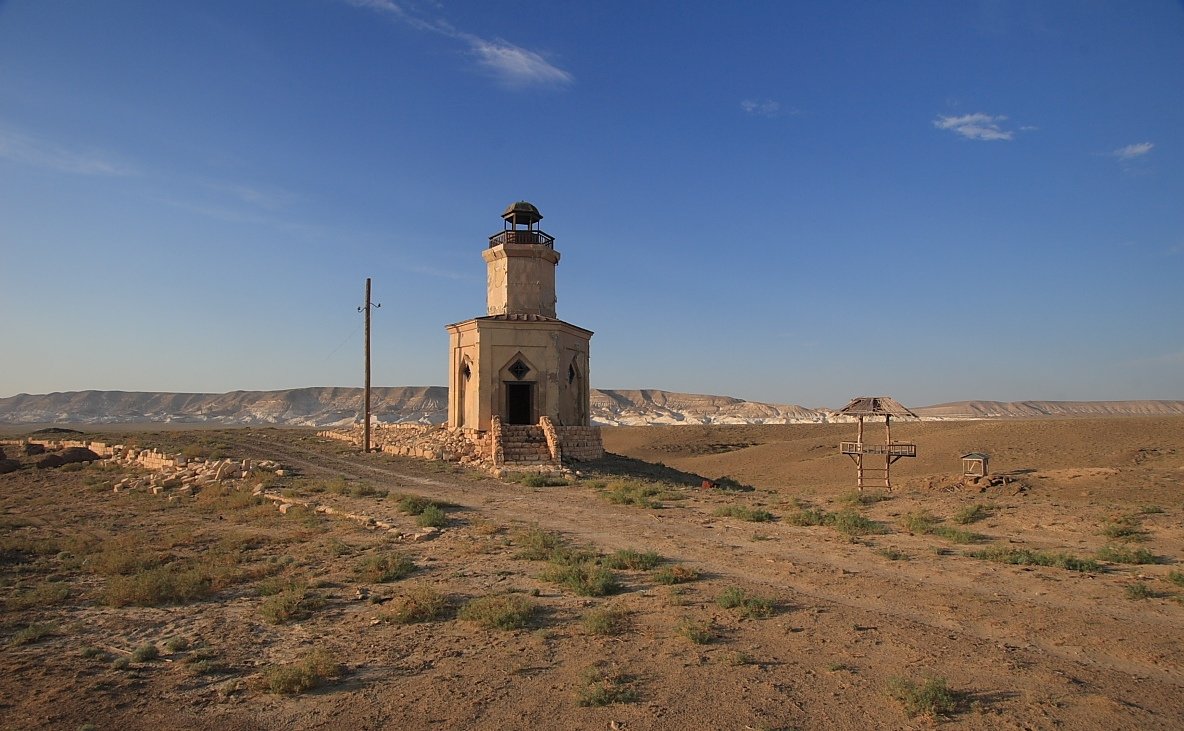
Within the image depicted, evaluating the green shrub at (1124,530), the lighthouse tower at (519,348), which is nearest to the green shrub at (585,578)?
the green shrub at (1124,530)

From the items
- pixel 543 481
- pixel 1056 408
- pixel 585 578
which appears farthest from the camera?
pixel 1056 408

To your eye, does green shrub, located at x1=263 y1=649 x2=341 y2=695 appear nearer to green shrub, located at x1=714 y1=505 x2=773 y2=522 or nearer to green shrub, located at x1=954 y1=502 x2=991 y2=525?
green shrub, located at x1=714 y1=505 x2=773 y2=522

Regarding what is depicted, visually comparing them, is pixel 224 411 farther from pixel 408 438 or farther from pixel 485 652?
pixel 485 652

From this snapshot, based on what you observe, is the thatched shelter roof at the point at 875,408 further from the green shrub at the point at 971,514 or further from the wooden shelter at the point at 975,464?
the green shrub at the point at 971,514

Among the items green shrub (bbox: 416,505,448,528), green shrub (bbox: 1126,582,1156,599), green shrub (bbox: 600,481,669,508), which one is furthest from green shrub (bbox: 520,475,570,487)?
green shrub (bbox: 1126,582,1156,599)

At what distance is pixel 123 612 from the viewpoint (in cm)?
846

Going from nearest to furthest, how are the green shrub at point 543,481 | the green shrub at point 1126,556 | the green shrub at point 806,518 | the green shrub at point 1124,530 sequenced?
the green shrub at point 1126,556
the green shrub at point 1124,530
the green shrub at point 806,518
the green shrub at point 543,481

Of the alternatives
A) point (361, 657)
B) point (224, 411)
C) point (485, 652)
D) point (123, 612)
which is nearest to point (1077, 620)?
point (485, 652)

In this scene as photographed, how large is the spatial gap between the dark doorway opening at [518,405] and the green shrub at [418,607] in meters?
18.1

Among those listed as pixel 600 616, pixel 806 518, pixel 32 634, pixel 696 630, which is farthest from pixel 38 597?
pixel 806 518

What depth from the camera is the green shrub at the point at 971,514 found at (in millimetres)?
13016

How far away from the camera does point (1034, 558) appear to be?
9.84 m

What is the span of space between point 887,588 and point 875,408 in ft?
64.3

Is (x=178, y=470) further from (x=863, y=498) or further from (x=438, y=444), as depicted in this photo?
(x=863, y=498)
